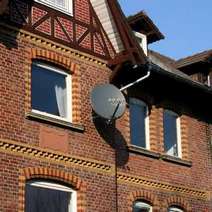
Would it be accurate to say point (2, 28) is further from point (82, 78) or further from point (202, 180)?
point (202, 180)

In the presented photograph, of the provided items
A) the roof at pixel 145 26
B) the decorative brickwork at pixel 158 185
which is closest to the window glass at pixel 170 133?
the decorative brickwork at pixel 158 185

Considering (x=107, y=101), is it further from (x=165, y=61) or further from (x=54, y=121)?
(x=165, y=61)

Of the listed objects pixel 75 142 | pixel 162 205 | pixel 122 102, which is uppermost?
pixel 122 102

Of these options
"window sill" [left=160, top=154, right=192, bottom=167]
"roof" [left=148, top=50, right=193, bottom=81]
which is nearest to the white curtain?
"window sill" [left=160, top=154, right=192, bottom=167]

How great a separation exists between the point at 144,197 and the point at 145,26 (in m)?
5.91

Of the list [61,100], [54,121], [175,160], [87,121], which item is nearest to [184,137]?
[175,160]

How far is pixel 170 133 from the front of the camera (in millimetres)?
21156

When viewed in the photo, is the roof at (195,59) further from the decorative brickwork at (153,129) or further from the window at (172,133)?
the decorative brickwork at (153,129)

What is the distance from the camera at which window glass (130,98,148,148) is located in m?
19.6

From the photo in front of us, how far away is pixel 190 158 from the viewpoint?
21.1 meters

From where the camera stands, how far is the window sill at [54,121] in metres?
16.0

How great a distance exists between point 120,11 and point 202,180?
6.49 m

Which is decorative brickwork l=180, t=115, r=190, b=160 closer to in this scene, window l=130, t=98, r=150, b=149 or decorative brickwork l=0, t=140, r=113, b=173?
window l=130, t=98, r=150, b=149

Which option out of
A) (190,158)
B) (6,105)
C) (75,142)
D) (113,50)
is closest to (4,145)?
(6,105)
